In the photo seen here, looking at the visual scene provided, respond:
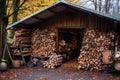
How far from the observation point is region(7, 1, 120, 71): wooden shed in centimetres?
906

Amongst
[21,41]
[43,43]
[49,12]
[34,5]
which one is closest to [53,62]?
[43,43]

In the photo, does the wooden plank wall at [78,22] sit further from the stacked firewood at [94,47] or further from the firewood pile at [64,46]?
the firewood pile at [64,46]

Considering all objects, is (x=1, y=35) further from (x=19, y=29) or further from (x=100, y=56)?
(x=100, y=56)

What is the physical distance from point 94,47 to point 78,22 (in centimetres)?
149

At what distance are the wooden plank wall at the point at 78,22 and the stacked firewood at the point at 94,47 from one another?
0.29 m

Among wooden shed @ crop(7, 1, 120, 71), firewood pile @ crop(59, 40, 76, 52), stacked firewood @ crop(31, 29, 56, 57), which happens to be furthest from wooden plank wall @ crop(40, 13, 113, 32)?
firewood pile @ crop(59, 40, 76, 52)

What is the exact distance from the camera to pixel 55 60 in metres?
9.98

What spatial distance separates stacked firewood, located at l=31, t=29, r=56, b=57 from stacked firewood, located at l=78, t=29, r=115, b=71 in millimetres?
1706

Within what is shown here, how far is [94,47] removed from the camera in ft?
30.5

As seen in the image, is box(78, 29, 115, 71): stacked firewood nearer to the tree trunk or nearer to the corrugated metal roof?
the corrugated metal roof

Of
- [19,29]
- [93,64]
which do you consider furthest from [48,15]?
[93,64]

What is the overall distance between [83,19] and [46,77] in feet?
11.4

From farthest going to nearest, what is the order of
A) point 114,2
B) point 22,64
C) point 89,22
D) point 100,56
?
point 114,2
point 22,64
point 89,22
point 100,56

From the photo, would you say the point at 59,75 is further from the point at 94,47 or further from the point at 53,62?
the point at 94,47
